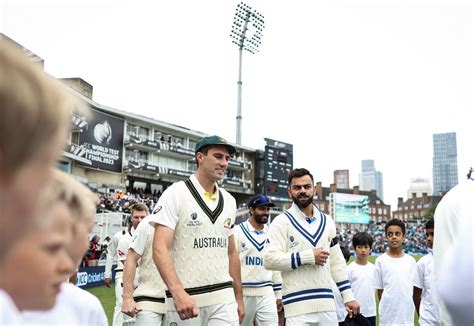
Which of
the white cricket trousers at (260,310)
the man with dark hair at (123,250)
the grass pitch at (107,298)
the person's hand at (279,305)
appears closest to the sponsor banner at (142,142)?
the grass pitch at (107,298)

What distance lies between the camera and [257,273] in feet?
26.4

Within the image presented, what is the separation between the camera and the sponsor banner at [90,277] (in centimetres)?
1758

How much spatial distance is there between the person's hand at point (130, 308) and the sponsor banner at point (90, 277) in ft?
42.3

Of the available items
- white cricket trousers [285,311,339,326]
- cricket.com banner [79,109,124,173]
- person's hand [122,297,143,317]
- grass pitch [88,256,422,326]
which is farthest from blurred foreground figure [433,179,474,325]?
cricket.com banner [79,109,124,173]

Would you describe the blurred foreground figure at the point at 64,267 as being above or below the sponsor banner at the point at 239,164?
below

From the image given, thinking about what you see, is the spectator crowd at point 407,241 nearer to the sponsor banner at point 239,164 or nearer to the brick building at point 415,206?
the sponsor banner at point 239,164

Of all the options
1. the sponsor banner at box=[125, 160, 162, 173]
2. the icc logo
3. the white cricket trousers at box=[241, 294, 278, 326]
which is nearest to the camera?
the white cricket trousers at box=[241, 294, 278, 326]

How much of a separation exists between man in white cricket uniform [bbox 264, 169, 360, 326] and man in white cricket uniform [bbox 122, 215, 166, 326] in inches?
48.8

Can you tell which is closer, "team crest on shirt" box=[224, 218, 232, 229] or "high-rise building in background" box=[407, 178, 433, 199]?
"team crest on shirt" box=[224, 218, 232, 229]

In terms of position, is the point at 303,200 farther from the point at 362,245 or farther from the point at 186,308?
the point at 362,245

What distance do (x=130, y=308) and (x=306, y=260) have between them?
6.30ft

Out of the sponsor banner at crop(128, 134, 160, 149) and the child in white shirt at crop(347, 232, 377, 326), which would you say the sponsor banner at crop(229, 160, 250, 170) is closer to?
the sponsor banner at crop(128, 134, 160, 149)

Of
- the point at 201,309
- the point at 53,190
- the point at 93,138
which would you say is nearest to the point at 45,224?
the point at 53,190

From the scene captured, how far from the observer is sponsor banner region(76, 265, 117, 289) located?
17580mm
